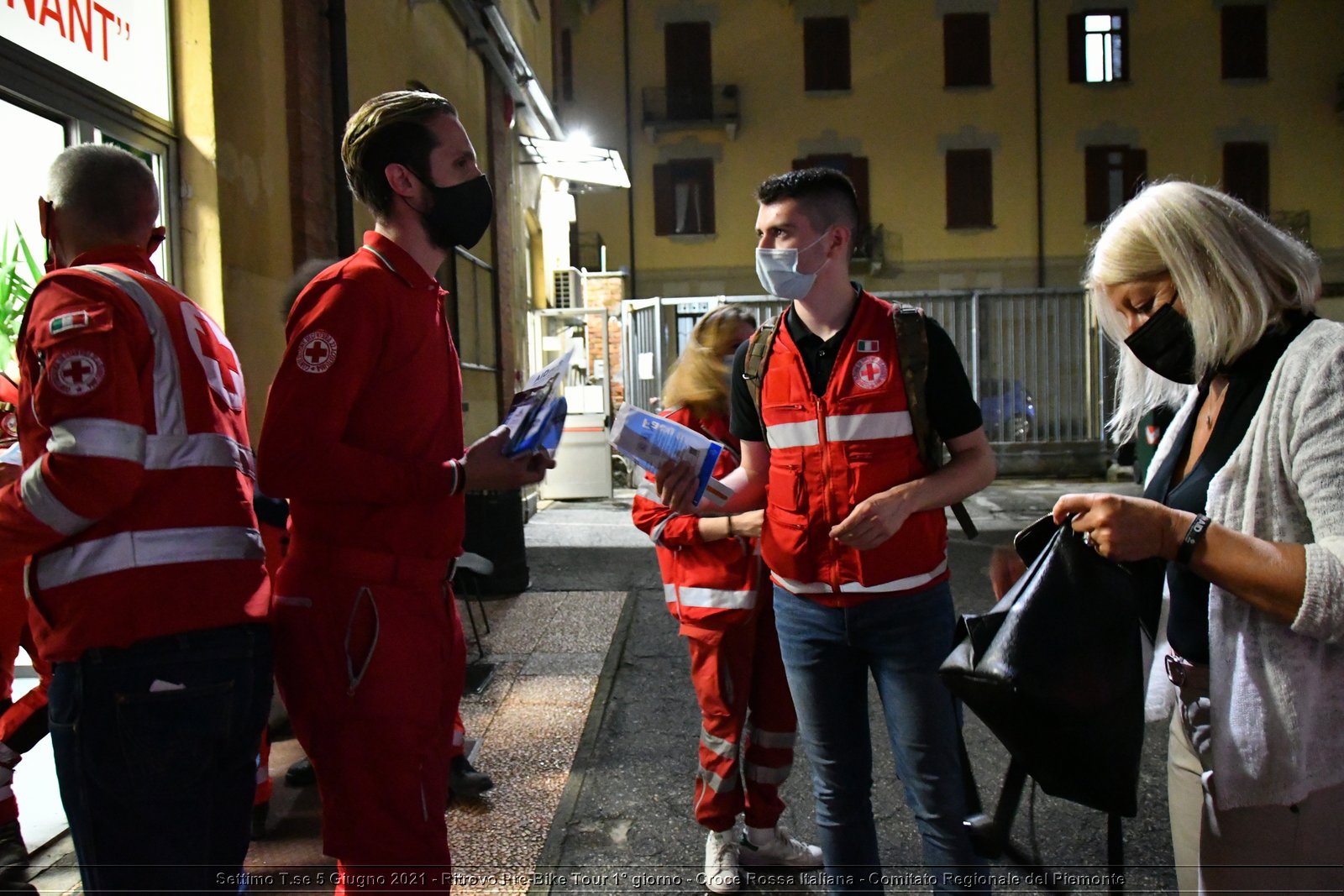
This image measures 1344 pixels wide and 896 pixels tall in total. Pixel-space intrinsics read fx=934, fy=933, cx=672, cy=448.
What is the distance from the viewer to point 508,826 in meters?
3.66

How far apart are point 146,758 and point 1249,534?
6.84ft

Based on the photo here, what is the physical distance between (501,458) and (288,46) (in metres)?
4.48

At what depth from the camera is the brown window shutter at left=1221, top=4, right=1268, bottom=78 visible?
24203mm

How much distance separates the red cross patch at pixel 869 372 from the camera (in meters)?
2.40

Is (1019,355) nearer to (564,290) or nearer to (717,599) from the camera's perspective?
(564,290)

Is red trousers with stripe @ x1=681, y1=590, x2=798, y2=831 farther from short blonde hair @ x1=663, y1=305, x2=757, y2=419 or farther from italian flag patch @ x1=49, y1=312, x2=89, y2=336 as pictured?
italian flag patch @ x1=49, y1=312, x2=89, y2=336

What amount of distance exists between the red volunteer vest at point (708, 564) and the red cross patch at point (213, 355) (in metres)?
1.38

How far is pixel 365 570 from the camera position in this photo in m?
1.93

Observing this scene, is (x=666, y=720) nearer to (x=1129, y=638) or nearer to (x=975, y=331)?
(x=1129, y=638)

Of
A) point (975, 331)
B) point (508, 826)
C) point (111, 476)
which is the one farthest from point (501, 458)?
point (975, 331)

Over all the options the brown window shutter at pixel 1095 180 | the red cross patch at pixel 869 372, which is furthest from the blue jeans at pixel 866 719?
the brown window shutter at pixel 1095 180

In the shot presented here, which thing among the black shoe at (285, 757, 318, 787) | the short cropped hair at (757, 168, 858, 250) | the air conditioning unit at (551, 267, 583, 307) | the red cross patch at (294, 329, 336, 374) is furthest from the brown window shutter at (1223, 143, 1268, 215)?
the red cross patch at (294, 329, 336, 374)

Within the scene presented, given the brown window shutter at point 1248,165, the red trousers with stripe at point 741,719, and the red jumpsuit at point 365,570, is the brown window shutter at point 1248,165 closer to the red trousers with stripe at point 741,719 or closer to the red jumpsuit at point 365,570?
the red trousers with stripe at point 741,719

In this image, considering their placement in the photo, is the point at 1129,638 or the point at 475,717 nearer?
the point at 1129,638
